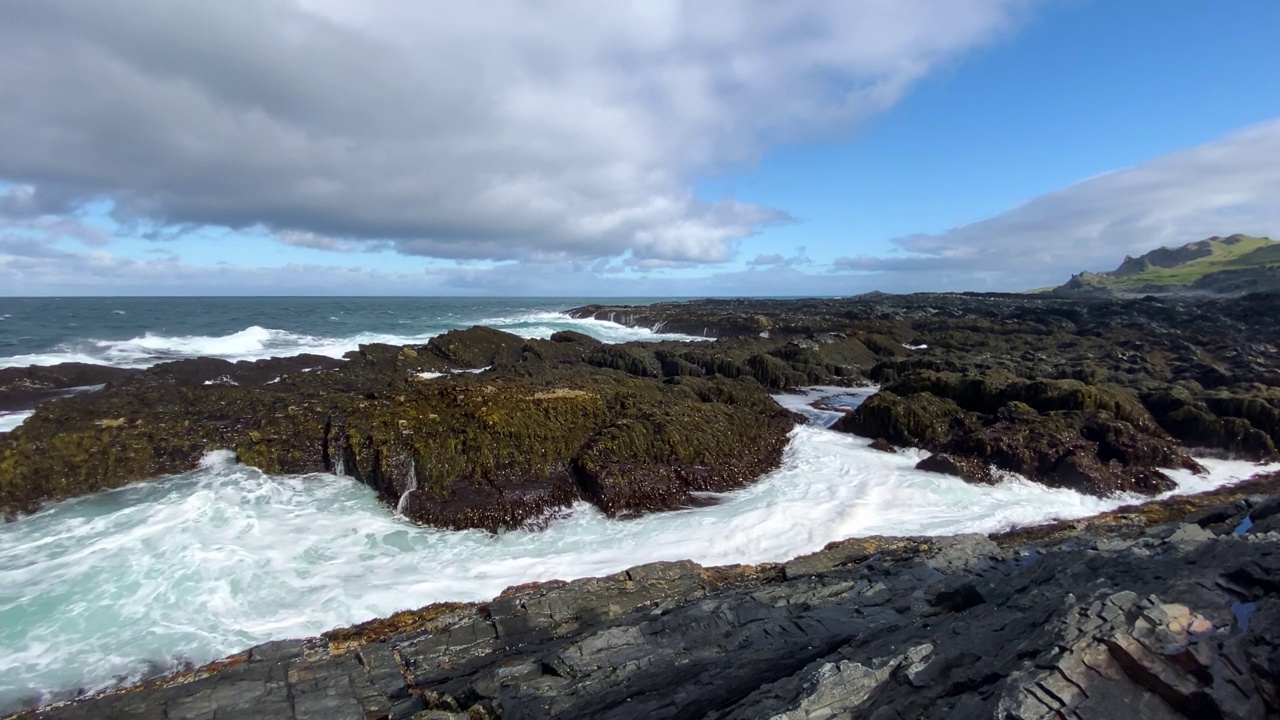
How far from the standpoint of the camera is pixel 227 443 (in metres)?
12.3

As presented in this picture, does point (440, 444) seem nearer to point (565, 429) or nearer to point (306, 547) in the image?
point (565, 429)

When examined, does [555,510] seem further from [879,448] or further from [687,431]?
[879,448]

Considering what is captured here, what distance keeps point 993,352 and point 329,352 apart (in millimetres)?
31444

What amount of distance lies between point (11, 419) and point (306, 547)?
13.1 m

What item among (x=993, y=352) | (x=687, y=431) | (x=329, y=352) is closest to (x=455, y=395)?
(x=687, y=431)

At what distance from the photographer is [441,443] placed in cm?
1147

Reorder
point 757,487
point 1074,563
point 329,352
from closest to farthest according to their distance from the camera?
point 1074,563, point 757,487, point 329,352

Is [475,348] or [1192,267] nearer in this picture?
[475,348]

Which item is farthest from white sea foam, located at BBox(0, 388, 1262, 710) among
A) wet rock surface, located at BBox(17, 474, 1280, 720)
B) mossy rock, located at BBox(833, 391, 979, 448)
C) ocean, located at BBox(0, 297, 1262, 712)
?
mossy rock, located at BBox(833, 391, 979, 448)

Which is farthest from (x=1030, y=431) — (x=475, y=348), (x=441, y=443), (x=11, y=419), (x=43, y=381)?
(x=43, y=381)

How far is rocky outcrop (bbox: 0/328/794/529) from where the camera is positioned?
10867 mm

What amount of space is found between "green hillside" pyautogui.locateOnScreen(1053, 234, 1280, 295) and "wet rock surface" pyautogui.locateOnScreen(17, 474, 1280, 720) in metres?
96.4

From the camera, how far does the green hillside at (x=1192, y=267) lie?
267ft

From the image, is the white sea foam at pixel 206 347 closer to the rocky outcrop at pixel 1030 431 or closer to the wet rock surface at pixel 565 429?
the wet rock surface at pixel 565 429
